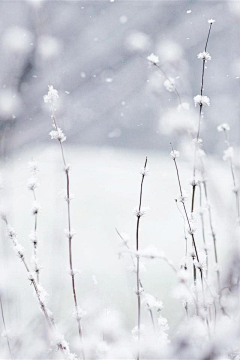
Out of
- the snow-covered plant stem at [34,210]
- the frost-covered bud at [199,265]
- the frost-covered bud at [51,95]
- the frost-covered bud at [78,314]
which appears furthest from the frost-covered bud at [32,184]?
the frost-covered bud at [199,265]

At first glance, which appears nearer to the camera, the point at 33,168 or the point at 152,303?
the point at 152,303

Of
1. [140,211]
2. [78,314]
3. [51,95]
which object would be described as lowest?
[78,314]

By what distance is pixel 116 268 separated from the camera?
338 centimetres

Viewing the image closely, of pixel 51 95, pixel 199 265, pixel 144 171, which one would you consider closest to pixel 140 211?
pixel 144 171

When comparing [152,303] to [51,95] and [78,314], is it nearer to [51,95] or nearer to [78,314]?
[78,314]

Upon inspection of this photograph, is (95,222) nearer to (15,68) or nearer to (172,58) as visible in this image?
(15,68)

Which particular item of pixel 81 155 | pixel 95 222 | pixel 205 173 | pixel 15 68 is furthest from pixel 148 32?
pixel 205 173

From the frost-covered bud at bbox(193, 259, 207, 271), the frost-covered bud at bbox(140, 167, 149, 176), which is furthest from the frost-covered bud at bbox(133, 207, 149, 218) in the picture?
the frost-covered bud at bbox(193, 259, 207, 271)

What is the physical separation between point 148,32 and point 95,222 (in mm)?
2833

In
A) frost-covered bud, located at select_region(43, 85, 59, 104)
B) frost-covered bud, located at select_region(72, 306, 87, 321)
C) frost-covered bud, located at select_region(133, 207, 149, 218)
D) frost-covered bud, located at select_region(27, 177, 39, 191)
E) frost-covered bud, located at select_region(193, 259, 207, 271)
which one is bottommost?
frost-covered bud, located at select_region(72, 306, 87, 321)

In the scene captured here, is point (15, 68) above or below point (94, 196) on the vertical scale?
below

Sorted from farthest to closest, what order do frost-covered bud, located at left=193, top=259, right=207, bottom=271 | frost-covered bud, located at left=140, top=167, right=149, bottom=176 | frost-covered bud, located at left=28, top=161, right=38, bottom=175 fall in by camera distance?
frost-covered bud, located at left=28, top=161, right=38, bottom=175, frost-covered bud, located at left=140, top=167, right=149, bottom=176, frost-covered bud, located at left=193, top=259, right=207, bottom=271

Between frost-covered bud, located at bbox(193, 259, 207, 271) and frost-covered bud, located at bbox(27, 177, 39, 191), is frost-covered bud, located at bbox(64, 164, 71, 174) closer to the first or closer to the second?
frost-covered bud, located at bbox(27, 177, 39, 191)

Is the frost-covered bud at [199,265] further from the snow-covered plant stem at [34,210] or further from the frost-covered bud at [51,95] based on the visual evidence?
the frost-covered bud at [51,95]
